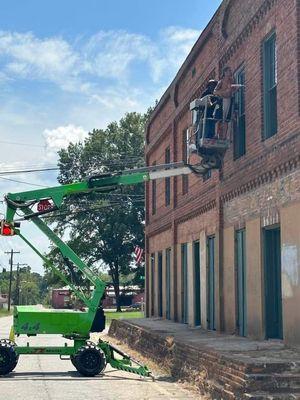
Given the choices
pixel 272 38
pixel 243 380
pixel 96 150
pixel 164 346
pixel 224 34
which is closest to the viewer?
pixel 243 380

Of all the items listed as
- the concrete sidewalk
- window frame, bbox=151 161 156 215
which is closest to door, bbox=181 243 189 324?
the concrete sidewalk

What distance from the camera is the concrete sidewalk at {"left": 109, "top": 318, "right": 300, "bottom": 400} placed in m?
9.91

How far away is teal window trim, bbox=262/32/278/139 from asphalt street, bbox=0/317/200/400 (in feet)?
20.4

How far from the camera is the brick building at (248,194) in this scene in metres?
13.4

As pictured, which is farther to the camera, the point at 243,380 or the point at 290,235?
the point at 290,235

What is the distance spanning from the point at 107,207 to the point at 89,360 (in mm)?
45431

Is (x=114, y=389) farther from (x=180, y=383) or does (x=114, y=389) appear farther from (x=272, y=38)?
(x=272, y=38)

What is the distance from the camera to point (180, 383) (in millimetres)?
13672

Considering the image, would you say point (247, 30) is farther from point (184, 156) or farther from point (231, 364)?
point (231, 364)

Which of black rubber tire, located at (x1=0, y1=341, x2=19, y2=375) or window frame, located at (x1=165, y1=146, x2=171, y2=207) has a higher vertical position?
→ window frame, located at (x1=165, y1=146, x2=171, y2=207)

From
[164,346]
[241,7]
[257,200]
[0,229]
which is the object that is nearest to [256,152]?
[257,200]

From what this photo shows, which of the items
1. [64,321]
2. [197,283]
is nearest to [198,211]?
[197,283]

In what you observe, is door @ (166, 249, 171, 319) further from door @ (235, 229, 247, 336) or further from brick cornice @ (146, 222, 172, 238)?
door @ (235, 229, 247, 336)

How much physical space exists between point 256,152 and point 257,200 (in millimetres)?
1144
